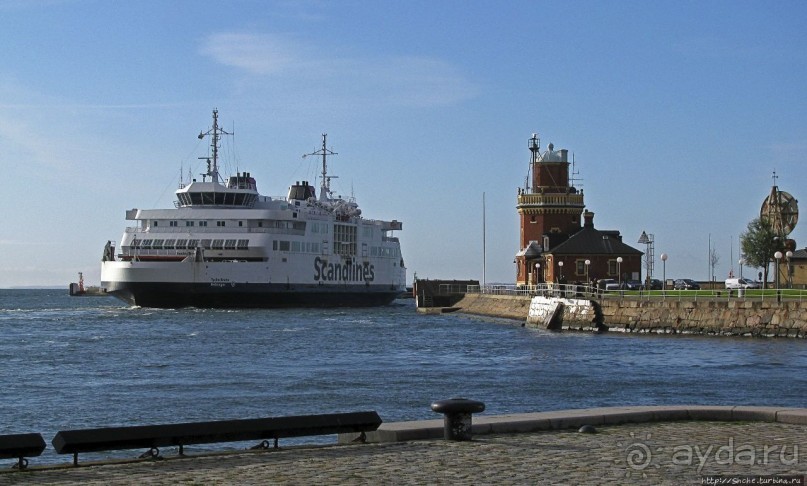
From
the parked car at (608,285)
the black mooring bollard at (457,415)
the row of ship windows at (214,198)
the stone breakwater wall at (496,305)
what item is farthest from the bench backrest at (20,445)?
the row of ship windows at (214,198)

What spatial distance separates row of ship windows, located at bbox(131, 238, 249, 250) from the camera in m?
74.2

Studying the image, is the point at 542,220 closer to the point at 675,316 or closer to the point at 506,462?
the point at 675,316

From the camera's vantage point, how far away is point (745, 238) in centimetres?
7600

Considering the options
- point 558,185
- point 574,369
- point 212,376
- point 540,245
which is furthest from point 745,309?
point 558,185

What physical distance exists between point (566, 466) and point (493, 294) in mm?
62414

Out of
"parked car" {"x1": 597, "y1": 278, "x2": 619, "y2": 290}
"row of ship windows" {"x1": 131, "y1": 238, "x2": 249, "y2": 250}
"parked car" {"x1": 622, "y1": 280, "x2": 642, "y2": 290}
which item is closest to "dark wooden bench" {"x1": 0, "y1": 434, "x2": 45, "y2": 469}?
"parked car" {"x1": 597, "y1": 278, "x2": 619, "y2": 290}

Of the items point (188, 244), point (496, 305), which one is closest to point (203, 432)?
point (496, 305)

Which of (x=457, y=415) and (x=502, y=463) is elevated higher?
(x=457, y=415)

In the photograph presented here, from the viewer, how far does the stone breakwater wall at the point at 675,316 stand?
134 feet

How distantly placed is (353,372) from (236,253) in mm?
45837

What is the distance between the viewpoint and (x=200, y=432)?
11.9 m

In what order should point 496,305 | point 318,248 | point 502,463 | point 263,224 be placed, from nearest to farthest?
point 502,463, point 496,305, point 263,224, point 318,248

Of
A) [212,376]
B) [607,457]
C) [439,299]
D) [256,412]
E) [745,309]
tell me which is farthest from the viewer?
[439,299]

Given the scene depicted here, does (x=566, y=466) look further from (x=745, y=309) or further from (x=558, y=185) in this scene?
(x=558, y=185)
